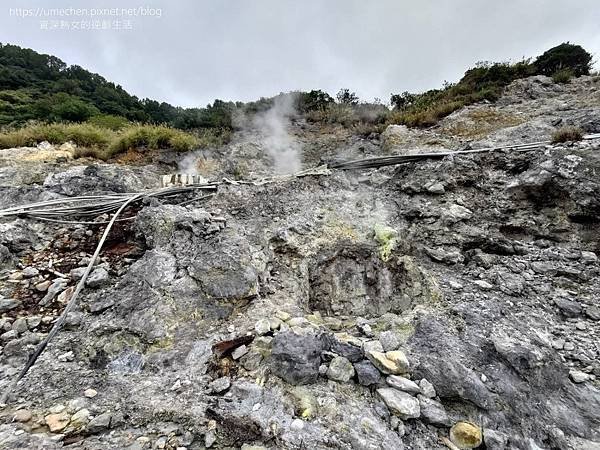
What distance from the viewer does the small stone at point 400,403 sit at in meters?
1.94

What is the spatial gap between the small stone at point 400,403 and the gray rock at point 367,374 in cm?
7

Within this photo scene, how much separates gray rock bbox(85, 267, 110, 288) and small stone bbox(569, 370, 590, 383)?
4.16 meters

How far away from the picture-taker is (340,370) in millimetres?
2188

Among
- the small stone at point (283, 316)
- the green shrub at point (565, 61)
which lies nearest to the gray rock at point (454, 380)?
the small stone at point (283, 316)

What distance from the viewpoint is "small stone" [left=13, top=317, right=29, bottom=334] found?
253 centimetres

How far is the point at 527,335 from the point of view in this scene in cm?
239

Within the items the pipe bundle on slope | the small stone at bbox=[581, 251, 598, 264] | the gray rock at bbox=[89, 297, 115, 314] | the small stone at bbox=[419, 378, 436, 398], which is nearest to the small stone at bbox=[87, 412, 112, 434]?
the gray rock at bbox=[89, 297, 115, 314]

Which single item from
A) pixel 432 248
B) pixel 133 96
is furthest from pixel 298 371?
pixel 133 96

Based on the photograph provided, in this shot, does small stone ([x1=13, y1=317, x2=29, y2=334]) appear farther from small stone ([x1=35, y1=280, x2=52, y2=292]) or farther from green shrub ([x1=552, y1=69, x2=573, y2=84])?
green shrub ([x1=552, y1=69, x2=573, y2=84])

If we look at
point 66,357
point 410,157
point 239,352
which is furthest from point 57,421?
point 410,157

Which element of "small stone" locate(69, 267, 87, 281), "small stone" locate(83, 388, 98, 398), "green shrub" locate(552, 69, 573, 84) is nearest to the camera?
"small stone" locate(83, 388, 98, 398)

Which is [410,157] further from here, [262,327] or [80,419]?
[80,419]

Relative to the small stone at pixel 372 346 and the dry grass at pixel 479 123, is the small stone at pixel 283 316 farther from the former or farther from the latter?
the dry grass at pixel 479 123

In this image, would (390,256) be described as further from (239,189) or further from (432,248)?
(239,189)
